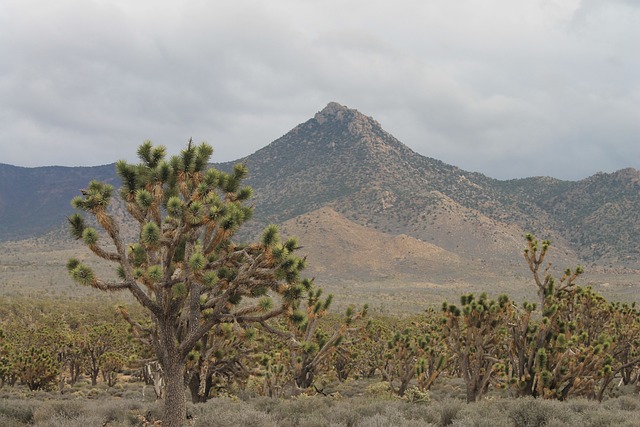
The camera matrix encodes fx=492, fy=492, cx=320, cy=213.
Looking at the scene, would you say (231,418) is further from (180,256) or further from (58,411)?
(58,411)

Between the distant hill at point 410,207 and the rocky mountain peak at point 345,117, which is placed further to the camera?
the rocky mountain peak at point 345,117

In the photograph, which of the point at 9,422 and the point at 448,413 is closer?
the point at 9,422

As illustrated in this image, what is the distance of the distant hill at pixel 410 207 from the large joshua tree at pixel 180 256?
7324cm

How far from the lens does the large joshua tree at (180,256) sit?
9641 mm

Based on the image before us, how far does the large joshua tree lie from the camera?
31.6ft

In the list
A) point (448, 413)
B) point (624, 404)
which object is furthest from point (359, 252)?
point (448, 413)

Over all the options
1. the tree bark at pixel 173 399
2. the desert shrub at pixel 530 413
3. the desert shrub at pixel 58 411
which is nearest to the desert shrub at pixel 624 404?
the desert shrub at pixel 530 413

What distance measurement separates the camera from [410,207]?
116125mm

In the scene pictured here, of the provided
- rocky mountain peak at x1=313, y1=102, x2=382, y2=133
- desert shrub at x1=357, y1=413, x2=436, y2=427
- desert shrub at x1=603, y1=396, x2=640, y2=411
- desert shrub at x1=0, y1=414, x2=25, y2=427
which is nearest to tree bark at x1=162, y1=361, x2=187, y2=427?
desert shrub at x1=357, y1=413, x2=436, y2=427

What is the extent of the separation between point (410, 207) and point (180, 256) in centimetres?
10753

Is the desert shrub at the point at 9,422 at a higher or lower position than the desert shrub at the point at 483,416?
lower

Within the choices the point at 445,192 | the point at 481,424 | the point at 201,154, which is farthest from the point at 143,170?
the point at 445,192

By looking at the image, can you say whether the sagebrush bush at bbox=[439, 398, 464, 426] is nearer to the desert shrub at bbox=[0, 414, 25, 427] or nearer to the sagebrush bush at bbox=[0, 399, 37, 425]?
the desert shrub at bbox=[0, 414, 25, 427]

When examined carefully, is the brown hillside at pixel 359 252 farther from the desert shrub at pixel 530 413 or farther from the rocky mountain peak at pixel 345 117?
the desert shrub at pixel 530 413
